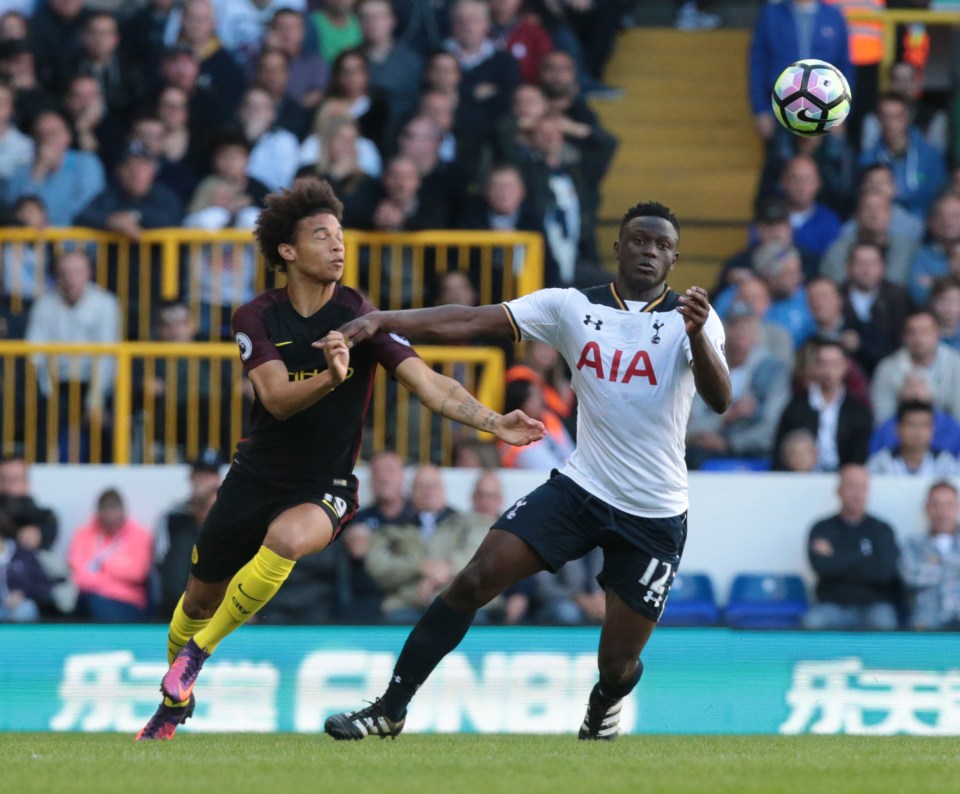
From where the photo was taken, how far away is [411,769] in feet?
23.4

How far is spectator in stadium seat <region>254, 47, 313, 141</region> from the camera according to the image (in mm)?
15070

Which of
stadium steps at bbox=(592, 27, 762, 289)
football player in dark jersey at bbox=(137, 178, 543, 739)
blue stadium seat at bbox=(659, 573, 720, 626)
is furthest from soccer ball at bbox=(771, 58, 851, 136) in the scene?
stadium steps at bbox=(592, 27, 762, 289)

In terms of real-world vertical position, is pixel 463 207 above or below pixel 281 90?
below

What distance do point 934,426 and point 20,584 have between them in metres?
6.43

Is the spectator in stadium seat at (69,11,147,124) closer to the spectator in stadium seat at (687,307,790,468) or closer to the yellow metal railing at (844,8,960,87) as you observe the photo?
the spectator in stadium seat at (687,307,790,468)

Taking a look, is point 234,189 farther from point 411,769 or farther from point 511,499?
point 411,769

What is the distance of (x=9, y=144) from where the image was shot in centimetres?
1508

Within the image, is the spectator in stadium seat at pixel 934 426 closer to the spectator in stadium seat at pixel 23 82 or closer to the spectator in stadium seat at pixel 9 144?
the spectator in stadium seat at pixel 9 144

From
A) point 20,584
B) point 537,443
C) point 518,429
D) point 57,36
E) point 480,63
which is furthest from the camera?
point 57,36

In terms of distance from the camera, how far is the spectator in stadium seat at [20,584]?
12.3m

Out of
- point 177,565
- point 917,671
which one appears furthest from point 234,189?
point 917,671

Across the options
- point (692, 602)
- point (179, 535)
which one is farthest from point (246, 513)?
point (692, 602)

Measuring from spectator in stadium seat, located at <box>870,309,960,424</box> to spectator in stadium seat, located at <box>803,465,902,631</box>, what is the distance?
124 centimetres

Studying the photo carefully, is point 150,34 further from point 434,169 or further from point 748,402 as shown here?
point 748,402
